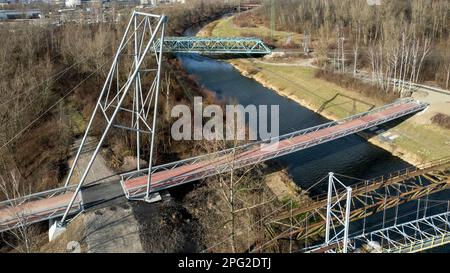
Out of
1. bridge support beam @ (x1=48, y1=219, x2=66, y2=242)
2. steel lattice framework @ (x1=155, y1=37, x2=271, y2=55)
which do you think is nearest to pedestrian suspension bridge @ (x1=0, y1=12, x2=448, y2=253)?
bridge support beam @ (x1=48, y1=219, x2=66, y2=242)

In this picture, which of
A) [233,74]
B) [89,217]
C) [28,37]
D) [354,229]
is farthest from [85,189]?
[233,74]

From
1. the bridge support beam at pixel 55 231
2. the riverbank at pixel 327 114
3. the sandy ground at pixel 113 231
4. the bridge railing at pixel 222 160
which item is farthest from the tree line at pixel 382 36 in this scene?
the bridge support beam at pixel 55 231

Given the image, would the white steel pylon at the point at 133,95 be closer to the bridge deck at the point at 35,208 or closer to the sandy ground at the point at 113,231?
the bridge deck at the point at 35,208

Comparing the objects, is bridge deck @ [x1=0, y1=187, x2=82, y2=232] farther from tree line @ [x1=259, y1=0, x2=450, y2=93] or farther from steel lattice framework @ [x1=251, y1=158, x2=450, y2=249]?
tree line @ [x1=259, y1=0, x2=450, y2=93]

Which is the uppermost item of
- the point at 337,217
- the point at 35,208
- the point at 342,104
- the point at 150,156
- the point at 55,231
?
the point at 150,156

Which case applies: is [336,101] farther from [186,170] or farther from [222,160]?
[186,170]

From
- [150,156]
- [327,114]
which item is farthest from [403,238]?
[327,114]
